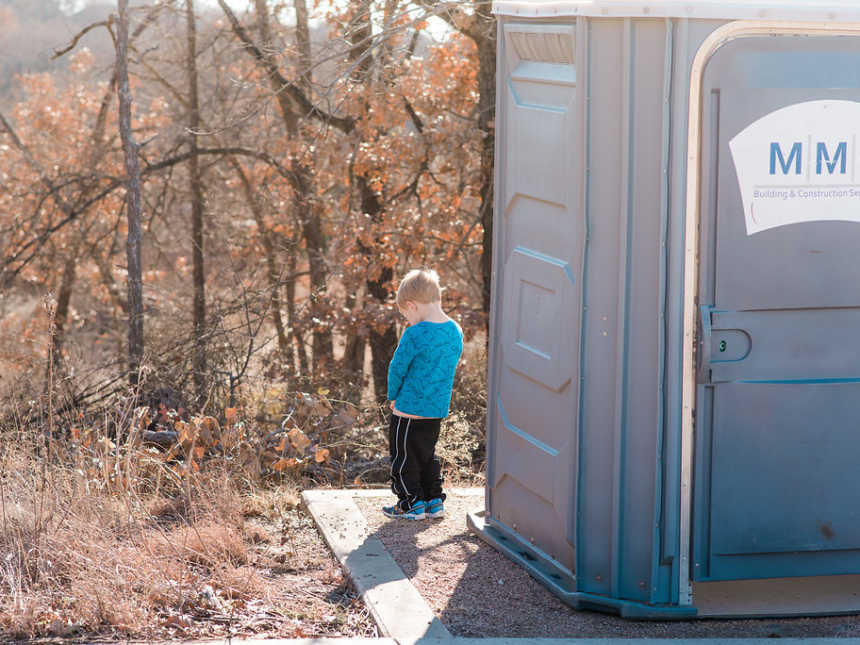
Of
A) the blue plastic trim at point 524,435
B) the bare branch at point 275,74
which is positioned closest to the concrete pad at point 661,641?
the blue plastic trim at point 524,435

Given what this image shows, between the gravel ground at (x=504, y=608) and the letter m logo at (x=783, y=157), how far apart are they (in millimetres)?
1697

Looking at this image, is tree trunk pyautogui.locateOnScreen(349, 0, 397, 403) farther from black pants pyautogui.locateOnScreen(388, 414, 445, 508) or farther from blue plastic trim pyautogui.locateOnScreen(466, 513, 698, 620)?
blue plastic trim pyautogui.locateOnScreen(466, 513, 698, 620)

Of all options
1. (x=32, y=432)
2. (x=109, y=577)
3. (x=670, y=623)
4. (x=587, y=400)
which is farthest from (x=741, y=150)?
(x=32, y=432)

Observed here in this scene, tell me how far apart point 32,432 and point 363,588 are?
329cm

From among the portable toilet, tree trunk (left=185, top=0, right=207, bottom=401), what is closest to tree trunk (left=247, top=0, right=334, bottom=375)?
tree trunk (left=185, top=0, right=207, bottom=401)

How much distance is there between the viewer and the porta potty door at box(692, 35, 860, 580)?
3453 millimetres

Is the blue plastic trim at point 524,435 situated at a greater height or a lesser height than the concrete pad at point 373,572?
greater

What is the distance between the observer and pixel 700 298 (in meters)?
3.52

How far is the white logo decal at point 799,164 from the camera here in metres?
3.47

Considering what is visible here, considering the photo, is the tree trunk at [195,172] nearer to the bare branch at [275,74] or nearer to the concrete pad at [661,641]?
the bare branch at [275,74]

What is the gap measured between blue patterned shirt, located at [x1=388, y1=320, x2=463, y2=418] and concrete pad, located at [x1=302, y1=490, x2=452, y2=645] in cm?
63

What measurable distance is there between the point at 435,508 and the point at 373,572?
0.94 meters

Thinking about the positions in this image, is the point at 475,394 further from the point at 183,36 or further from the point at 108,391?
the point at 183,36

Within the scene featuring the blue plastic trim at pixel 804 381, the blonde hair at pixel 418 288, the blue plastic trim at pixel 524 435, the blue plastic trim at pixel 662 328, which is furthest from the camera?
the blonde hair at pixel 418 288
